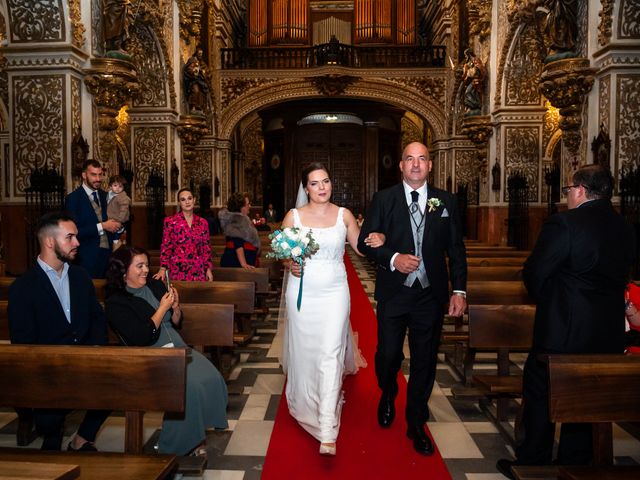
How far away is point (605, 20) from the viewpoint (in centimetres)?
768

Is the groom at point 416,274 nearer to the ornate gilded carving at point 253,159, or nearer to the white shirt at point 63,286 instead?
the white shirt at point 63,286

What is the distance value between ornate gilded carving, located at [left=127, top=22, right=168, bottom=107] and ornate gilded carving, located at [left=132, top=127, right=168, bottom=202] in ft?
2.09

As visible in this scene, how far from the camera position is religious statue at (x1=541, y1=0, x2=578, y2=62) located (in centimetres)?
834

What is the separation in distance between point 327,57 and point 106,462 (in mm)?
18057

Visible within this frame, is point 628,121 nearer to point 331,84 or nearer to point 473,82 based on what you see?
point 473,82

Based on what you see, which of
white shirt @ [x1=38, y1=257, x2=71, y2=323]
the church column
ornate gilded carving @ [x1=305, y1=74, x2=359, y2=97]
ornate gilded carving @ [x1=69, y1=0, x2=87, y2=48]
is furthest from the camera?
the church column

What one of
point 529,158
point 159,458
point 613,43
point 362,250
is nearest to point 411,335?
point 362,250

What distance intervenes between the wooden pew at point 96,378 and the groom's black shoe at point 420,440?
5.56 feet

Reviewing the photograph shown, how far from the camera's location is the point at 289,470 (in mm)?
3426

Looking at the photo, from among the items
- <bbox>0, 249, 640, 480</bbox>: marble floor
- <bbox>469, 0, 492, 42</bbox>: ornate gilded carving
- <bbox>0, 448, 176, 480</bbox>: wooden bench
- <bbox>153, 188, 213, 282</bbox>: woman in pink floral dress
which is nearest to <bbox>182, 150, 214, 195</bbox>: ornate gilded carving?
<bbox>469, 0, 492, 42</bbox>: ornate gilded carving

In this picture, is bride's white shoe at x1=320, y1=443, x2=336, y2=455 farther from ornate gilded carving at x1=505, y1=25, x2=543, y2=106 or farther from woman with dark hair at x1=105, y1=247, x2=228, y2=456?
ornate gilded carving at x1=505, y1=25, x2=543, y2=106

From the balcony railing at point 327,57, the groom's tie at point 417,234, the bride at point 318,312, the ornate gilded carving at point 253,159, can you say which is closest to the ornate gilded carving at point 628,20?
the groom's tie at point 417,234

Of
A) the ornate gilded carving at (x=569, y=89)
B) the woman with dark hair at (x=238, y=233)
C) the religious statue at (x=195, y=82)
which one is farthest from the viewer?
the religious statue at (x=195, y=82)

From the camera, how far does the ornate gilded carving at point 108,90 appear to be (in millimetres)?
8258
